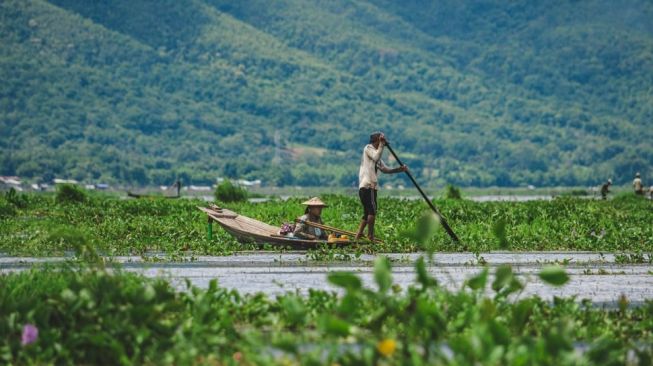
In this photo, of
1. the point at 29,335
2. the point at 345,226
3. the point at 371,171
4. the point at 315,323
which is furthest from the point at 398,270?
the point at 345,226

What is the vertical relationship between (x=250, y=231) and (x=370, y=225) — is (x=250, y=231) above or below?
below

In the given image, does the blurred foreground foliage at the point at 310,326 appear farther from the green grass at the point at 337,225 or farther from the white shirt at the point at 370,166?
the white shirt at the point at 370,166

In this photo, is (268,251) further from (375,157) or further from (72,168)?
(72,168)

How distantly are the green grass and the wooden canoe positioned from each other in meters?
0.28

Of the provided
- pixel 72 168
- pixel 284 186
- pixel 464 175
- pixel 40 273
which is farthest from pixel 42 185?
pixel 40 273

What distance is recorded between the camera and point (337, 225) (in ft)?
93.9

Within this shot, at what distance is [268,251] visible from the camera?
912 inches

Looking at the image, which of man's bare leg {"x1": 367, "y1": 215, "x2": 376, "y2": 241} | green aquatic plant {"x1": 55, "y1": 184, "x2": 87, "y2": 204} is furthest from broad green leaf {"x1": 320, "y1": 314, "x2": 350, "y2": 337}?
green aquatic plant {"x1": 55, "y1": 184, "x2": 87, "y2": 204}

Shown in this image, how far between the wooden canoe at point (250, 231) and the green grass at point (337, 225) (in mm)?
280

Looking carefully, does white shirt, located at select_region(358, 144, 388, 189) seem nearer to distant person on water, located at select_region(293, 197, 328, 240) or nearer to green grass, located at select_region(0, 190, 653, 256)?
distant person on water, located at select_region(293, 197, 328, 240)

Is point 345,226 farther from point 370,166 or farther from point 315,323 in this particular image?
point 315,323

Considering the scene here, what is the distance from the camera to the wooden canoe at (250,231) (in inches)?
894

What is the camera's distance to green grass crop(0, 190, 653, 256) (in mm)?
23469

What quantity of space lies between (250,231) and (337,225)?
5.60 meters
